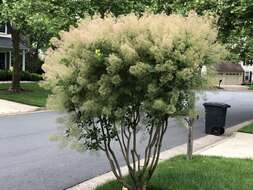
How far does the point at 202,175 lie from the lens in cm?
782

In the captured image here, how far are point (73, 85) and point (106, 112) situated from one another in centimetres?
52

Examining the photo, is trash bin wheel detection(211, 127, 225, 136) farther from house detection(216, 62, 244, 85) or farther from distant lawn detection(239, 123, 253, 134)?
house detection(216, 62, 244, 85)

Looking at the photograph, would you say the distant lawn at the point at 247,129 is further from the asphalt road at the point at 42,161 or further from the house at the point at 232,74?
the house at the point at 232,74

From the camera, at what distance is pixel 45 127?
15.5 m

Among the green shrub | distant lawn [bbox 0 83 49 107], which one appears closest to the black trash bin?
distant lawn [bbox 0 83 49 107]

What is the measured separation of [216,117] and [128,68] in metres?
9.24

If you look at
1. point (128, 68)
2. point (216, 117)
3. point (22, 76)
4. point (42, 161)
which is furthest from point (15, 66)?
point (128, 68)

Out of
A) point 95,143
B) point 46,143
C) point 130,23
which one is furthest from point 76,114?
point 46,143

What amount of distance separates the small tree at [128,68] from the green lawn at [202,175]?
1598 mm

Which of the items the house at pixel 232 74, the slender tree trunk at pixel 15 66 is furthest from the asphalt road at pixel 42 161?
the house at pixel 232 74

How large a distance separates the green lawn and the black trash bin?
4647 mm

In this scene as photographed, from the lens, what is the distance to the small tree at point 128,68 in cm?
536

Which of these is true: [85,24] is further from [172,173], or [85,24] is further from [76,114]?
[172,173]

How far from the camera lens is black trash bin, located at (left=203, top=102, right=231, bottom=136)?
14141 millimetres
